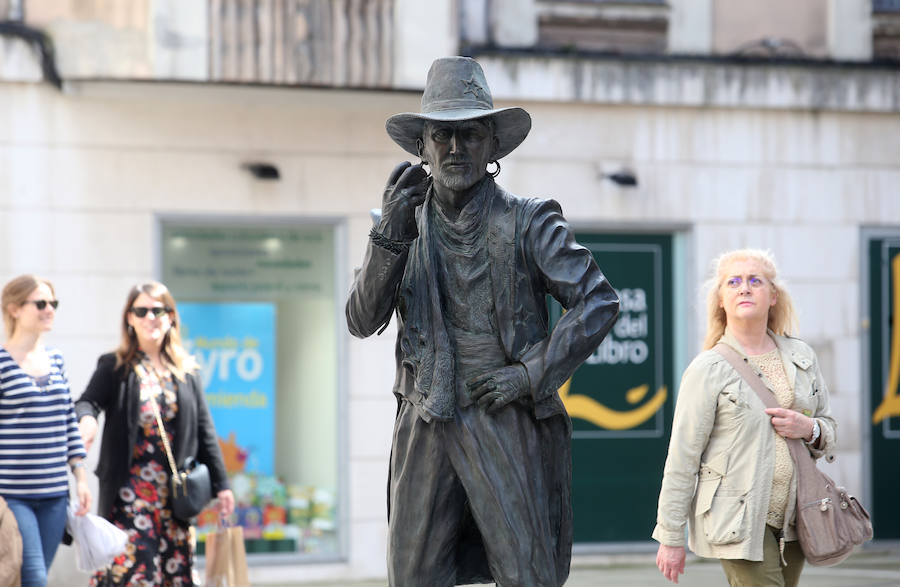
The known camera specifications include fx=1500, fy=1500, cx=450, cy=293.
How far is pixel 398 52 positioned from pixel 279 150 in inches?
51.9

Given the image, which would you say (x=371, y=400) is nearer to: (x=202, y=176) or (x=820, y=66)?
(x=202, y=176)

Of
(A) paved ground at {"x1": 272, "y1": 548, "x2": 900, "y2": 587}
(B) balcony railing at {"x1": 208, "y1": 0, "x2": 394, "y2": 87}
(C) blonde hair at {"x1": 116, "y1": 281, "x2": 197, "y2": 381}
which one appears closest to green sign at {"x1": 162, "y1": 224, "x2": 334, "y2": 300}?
(B) balcony railing at {"x1": 208, "y1": 0, "x2": 394, "y2": 87}

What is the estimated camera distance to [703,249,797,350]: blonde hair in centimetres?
649

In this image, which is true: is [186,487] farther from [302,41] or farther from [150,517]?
[302,41]

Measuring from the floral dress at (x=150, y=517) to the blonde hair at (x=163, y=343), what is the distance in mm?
144

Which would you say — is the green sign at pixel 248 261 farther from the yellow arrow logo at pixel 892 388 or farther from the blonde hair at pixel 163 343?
the yellow arrow logo at pixel 892 388

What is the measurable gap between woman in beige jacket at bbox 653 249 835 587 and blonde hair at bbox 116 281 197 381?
3.11 m

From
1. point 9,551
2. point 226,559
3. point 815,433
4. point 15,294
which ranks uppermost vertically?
point 15,294

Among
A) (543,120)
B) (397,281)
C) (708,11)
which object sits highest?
(708,11)

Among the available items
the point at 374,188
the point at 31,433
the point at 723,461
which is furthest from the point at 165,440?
the point at 374,188

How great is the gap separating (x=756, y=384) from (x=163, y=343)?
11.5ft

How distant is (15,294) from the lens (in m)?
7.80

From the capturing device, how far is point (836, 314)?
1300 centimetres

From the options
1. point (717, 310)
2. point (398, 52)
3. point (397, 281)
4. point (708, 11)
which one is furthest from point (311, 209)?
point (397, 281)
